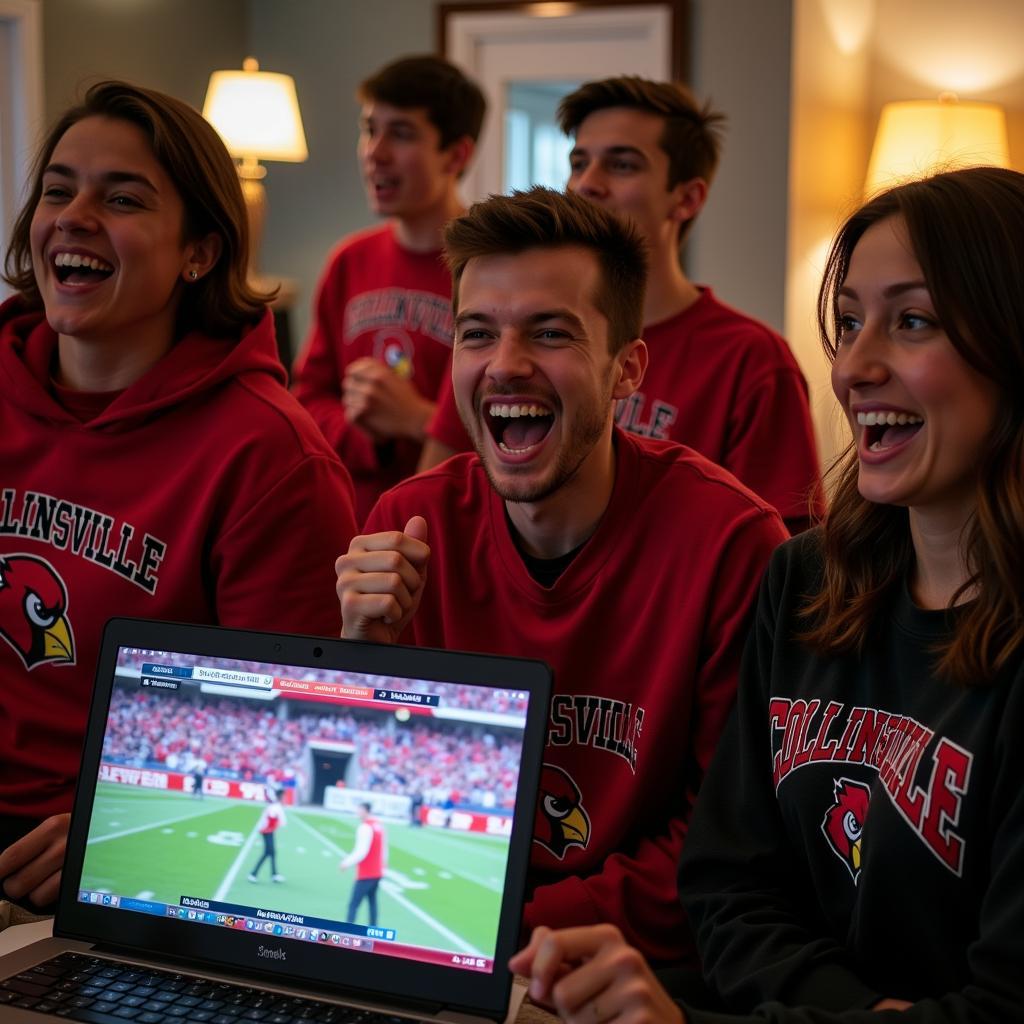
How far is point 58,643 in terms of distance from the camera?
177 centimetres

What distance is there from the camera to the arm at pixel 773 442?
99.3 inches

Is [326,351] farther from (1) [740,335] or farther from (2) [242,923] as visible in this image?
(2) [242,923]

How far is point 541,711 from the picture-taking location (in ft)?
3.75

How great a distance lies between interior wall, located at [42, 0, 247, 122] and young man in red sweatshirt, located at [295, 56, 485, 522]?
143cm

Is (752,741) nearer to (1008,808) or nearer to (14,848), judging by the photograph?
(1008,808)

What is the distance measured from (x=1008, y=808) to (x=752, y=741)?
0.99 ft

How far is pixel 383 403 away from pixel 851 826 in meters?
1.82

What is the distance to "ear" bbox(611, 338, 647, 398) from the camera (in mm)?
1793

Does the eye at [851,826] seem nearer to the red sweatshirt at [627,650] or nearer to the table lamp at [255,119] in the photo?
the red sweatshirt at [627,650]

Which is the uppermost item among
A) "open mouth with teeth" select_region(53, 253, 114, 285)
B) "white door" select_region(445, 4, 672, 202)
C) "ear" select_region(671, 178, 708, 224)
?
"white door" select_region(445, 4, 672, 202)

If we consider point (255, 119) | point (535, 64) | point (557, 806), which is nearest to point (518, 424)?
point (557, 806)

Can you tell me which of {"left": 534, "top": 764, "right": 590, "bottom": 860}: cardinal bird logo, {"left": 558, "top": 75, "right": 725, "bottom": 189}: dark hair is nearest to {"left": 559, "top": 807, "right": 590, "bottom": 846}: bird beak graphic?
{"left": 534, "top": 764, "right": 590, "bottom": 860}: cardinal bird logo

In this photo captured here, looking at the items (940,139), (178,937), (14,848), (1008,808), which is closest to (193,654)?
(178,937)

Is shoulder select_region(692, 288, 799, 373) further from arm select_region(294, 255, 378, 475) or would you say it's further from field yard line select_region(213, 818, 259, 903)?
field yard line select_region(213, 818, 259, 903)
